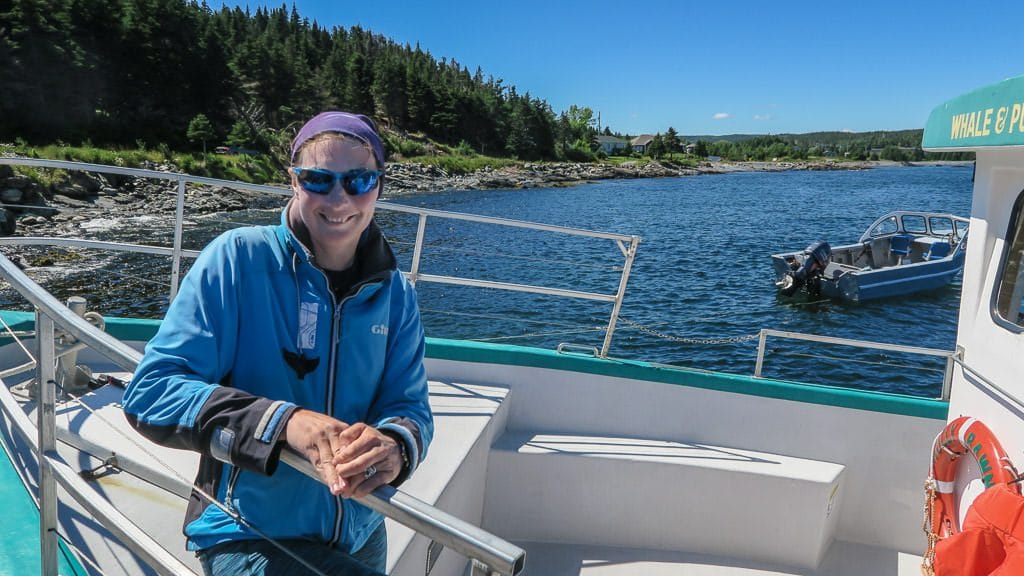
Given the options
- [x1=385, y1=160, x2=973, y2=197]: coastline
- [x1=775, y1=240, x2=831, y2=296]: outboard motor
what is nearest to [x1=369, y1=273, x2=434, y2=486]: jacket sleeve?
[x1=775, y1=240, x2=831, y2=296]: outboard motor

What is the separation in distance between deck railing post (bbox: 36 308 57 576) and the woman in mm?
370

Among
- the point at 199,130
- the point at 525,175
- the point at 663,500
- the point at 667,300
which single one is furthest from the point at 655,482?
the point at 525,175

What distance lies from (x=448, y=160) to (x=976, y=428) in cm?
8049

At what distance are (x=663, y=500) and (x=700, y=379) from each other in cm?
74

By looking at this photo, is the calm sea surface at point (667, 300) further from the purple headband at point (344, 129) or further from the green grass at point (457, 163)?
the green grass at point (457, 163)

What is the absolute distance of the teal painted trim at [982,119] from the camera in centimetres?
266

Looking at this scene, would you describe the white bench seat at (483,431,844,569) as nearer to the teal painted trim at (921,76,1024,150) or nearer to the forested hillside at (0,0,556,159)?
the teal painted trim at (921,76,1024,150)

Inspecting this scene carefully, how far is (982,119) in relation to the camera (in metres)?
2.95

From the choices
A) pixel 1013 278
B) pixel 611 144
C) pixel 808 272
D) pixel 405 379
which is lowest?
pixel 808 272

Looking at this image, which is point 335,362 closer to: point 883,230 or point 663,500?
point 663,500

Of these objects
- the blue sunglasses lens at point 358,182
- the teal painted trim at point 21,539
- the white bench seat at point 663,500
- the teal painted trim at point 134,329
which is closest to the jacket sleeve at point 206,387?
the blue sunglasses lens at point 358,182

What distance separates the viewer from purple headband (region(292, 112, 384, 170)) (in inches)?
59.8

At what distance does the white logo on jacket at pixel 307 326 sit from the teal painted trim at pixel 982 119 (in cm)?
278

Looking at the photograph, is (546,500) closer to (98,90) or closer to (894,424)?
(894,424)
